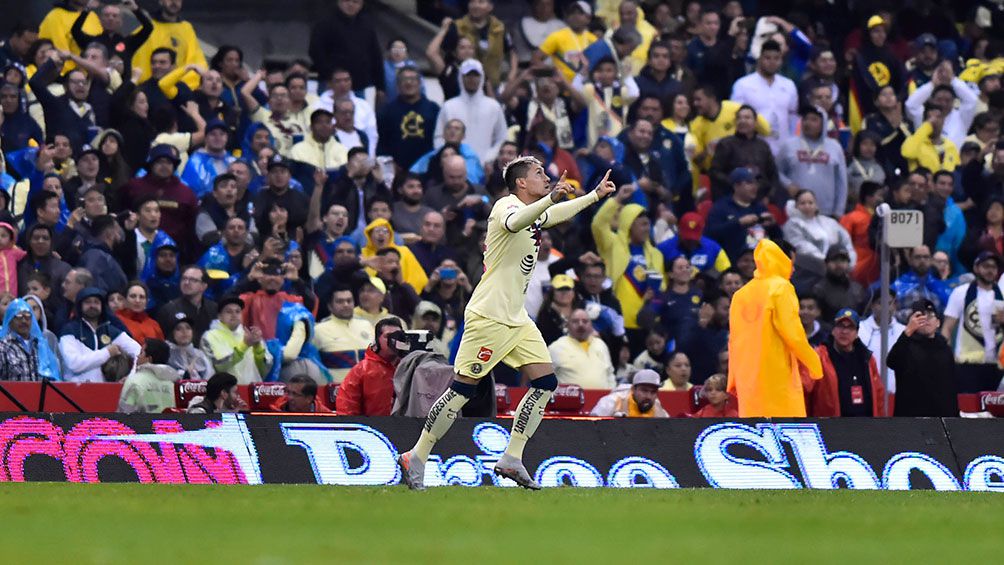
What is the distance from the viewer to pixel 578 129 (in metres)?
24.7

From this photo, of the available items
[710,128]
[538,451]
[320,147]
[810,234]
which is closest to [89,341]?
[320,147]

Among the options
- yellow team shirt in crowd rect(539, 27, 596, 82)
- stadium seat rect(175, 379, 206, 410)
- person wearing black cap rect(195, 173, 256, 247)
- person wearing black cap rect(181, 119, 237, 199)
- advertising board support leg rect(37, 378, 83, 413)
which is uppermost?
yellow team shirt in crowd rect(539, 27, 596, 82)

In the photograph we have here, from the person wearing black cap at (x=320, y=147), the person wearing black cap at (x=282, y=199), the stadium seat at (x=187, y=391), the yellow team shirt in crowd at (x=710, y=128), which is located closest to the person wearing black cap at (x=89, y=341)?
the stadium seat at (x=187, y=391)

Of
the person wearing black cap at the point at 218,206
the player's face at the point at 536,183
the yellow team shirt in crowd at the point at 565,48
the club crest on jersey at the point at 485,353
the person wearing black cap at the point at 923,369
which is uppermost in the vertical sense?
the yellow team shirt in crowd at the point at 565,48

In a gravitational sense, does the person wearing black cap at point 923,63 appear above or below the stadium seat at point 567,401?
above

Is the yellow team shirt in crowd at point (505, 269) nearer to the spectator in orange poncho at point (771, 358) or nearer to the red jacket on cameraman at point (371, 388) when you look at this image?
the red jacket on cameraman at point (371, 388)

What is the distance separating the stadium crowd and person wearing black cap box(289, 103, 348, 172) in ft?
0.08

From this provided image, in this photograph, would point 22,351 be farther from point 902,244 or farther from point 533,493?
point 902,244

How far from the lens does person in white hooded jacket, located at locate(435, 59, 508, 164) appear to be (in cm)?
2372

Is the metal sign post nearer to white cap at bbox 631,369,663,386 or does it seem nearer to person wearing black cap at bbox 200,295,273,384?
white cap at bbox 631,369,663,386

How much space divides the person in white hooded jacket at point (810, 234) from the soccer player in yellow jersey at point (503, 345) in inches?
398

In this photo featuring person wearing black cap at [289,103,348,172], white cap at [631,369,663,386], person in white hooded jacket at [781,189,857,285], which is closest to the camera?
white cap at [631,369,663,386]

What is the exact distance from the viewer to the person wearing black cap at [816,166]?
80.8 feet

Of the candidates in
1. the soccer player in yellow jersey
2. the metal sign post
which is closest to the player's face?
the soccer player in yellow jersey
